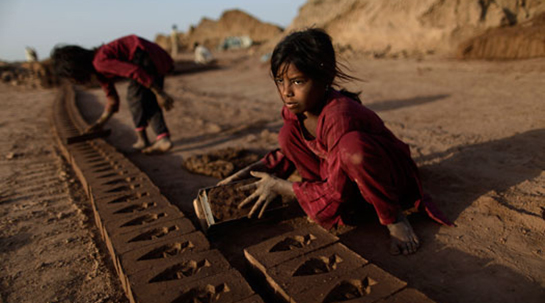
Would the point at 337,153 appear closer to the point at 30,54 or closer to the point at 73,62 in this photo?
the point at 73,62

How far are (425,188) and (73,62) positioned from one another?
3826mm

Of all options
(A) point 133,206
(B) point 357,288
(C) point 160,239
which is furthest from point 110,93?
(B) point 357,288

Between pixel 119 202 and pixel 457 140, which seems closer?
pixel 119 202

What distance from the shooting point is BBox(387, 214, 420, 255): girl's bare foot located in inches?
73.2

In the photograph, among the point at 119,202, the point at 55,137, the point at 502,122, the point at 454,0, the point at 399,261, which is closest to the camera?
the point at 399,261

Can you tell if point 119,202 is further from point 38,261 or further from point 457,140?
point 457,140

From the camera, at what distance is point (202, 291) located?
1522 millimetres

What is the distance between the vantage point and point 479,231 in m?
1.98

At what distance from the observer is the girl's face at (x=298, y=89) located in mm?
1879

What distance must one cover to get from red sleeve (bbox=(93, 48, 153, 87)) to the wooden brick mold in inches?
44.3

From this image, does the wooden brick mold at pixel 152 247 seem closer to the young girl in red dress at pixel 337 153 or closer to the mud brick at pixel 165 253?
the mud brick at pixel 165 253

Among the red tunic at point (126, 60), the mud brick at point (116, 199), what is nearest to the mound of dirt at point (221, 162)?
Result: the mud brick at point (116, 199)

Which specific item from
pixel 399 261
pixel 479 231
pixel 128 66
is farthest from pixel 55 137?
pixel 479 231

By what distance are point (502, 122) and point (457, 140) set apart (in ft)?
2.66
